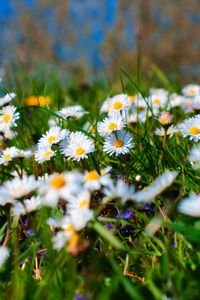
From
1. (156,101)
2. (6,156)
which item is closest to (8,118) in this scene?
(6,156)

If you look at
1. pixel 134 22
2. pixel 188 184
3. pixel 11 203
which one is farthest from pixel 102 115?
pixel 134 22

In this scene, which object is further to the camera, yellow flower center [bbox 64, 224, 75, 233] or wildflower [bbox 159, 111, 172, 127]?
wildflower [bbox 159, 111, 172, 127]

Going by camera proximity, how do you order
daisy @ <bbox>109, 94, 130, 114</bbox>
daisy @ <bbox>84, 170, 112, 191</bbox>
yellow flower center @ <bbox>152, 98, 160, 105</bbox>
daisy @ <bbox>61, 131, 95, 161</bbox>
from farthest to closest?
yellow flower center @ <bbox>152, 98, 160, 105</bbox>, daisy @ <bbox>109, 94, 130, 114</bbox>, daisy @ <bbox>61, 131, 95, 161</bbox>, daisy @ <bbox>84, 170, 112, 191</bbox>

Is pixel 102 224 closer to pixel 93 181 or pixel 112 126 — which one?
pixel 93 181

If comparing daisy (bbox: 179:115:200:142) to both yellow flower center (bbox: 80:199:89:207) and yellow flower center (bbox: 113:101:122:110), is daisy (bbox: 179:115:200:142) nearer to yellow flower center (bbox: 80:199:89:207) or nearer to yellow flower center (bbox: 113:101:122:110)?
yellow flower center (bbox: 113:101:122:110)

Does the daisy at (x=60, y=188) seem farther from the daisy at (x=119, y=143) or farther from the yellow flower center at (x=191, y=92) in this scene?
the yellow flower center at (x=191, y=92)

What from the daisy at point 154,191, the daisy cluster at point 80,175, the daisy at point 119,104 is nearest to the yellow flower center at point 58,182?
the daisy cluster at point 80,175

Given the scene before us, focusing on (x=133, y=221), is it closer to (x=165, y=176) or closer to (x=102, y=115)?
(x=165, y=176)

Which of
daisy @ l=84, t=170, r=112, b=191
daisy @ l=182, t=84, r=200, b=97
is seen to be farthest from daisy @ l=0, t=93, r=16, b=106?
daisy @ l=182, t=84, r=200, b=97
